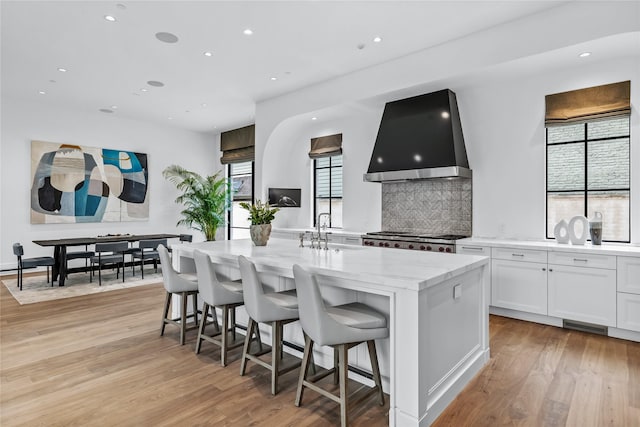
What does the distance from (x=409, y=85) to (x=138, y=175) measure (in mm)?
6515

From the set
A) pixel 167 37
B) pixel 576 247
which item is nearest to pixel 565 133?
pixel 576 247

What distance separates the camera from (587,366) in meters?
3.00

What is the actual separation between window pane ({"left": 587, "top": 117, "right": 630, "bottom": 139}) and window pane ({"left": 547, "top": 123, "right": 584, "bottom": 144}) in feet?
0.30

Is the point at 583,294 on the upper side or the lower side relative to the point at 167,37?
lower

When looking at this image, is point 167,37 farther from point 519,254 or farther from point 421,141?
point 519,254

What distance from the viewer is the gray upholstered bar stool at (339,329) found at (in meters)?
2.14

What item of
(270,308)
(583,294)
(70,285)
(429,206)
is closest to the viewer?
(270,308)

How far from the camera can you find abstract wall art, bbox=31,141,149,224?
23.4ft

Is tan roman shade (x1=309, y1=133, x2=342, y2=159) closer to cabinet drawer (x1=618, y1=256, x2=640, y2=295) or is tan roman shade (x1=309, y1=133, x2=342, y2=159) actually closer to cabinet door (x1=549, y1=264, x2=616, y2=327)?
cabinet door (x1=549, y1=264, x2=616, y2=327)

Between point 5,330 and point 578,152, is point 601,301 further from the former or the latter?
point 5,330

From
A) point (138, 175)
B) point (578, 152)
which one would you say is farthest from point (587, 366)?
point (138, 175)

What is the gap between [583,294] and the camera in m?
3.76

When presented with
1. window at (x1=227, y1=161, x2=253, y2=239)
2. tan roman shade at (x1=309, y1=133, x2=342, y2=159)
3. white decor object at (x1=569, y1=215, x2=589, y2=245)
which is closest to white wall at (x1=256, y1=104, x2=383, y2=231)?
tan roman shade at (x1=309, y1=133, x2=342, y2=159)

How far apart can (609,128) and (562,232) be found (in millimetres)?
1297
